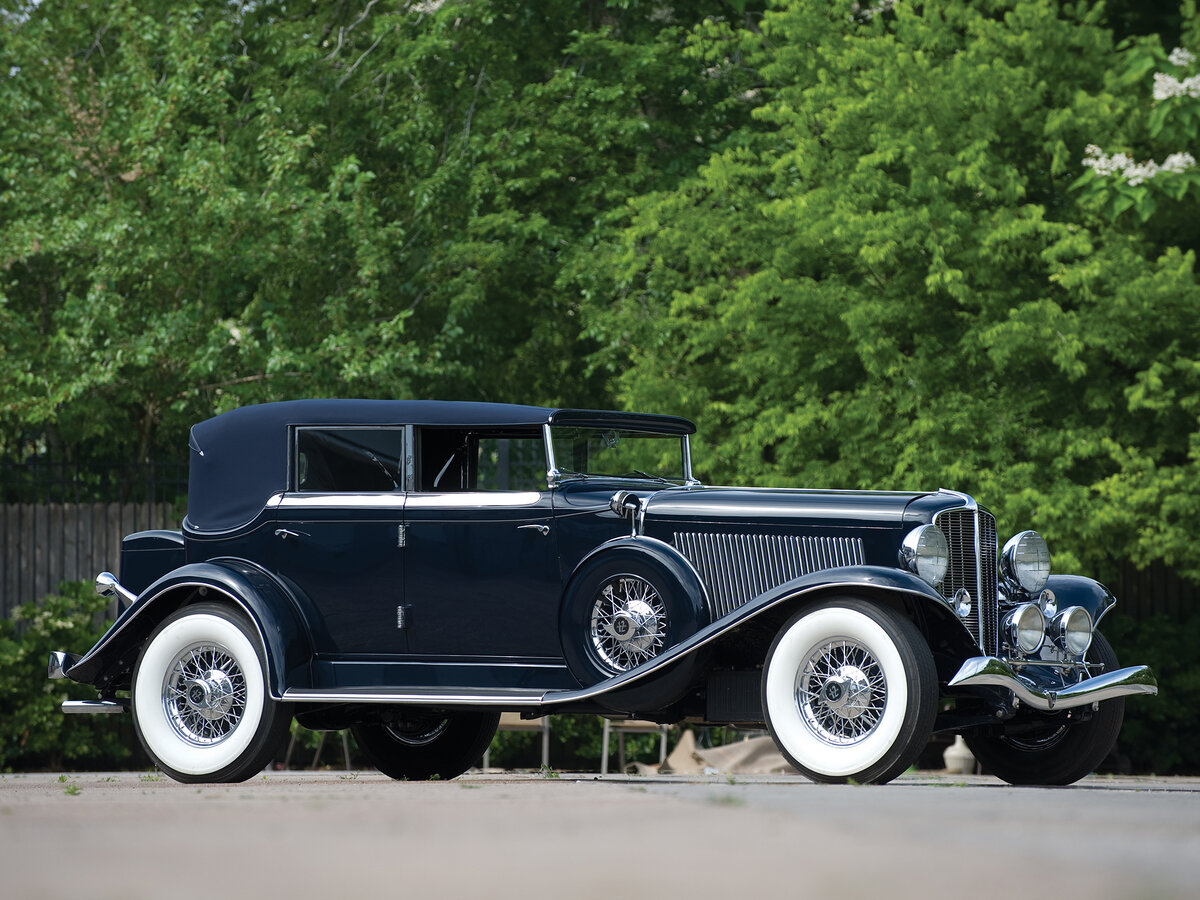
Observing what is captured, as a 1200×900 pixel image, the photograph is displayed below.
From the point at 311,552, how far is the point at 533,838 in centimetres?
416

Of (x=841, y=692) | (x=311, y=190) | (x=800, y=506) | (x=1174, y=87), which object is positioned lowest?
(x=841, y=692)

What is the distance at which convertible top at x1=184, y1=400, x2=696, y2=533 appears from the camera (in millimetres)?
9117

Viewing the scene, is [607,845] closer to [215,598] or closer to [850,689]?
[850,689]

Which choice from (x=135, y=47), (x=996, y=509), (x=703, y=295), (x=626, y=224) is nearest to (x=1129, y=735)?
(x=996, y=509)

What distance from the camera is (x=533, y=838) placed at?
17.4ft

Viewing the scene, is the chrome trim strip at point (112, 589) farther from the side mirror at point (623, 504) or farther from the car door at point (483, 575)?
the side mirror at point (623, 504)

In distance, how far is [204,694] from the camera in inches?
359

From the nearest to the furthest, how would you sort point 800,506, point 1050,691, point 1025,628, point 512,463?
point 1050,691 < point 800,506 < point 1025,628 < point 512,463

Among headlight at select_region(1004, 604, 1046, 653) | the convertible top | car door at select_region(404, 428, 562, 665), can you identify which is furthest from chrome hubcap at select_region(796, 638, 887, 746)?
the convertible top

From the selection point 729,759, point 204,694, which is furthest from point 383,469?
point 729,759

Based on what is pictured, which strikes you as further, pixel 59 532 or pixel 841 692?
pixel 59 532

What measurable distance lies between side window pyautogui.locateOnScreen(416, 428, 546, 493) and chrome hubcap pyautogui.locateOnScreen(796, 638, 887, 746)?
1934 millimetres

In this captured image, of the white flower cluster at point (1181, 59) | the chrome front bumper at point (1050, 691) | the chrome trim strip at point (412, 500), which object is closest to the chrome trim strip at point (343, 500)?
the chrome trim strip at point (412, 500)

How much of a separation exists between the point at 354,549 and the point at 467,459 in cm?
101
